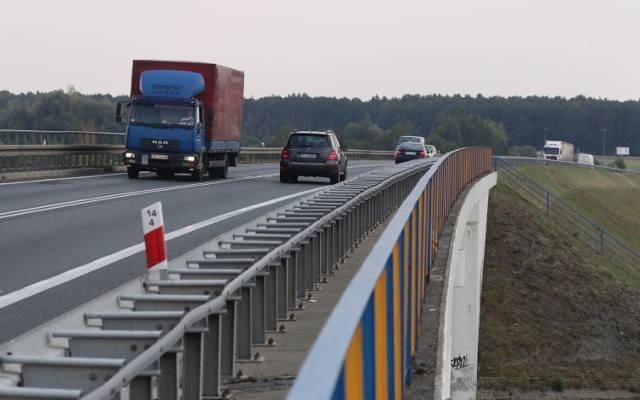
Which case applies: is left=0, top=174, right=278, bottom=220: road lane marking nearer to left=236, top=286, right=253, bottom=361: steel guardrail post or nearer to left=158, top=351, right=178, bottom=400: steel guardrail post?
left=236, top=286, right=253, bottom=361: steel guardrail post

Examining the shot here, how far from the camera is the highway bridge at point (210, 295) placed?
201 inches

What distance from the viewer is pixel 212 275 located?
8.66 meters

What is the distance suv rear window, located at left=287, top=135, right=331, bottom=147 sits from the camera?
38.2 m

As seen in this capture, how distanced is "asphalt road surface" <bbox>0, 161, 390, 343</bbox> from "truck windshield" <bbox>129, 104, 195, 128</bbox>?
1.52 metres

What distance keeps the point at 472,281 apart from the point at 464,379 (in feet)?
21.9

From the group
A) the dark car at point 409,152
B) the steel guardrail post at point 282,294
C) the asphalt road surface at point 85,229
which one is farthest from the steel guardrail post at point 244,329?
the dark car at point 409,152

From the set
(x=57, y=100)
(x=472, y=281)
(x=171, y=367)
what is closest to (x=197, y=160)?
(x=472, y=281)

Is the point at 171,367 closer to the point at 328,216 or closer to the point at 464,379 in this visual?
the point at 328,216

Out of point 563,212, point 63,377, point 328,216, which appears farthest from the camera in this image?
point 563,212

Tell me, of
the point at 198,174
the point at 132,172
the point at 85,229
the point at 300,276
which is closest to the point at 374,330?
the point at 300,276

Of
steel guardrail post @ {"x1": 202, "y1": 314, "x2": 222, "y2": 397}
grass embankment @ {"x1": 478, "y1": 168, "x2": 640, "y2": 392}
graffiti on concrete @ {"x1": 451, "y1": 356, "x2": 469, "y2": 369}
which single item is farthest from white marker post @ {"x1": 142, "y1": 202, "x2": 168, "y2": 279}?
grass embankment @ {"x1": 478, "y1": 168, "x2": 640, "y2": 392}

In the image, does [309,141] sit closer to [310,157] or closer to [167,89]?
[310,157]

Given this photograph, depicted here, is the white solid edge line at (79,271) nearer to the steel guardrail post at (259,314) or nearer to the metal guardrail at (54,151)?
the steel guardrail post at (259,314)

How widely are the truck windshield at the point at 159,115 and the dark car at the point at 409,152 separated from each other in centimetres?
3353
